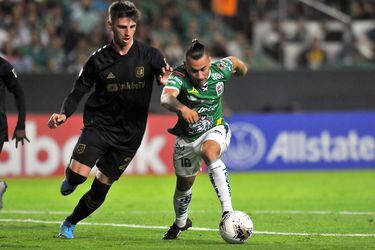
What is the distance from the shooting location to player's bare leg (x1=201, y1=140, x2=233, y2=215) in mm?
10047

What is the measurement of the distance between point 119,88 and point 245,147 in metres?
11.8

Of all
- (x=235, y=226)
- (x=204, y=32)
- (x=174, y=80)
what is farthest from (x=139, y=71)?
(x=204, y=32)

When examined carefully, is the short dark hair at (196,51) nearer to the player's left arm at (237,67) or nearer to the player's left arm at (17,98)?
the player's left arm at (237,67)

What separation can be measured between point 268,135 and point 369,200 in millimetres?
6830

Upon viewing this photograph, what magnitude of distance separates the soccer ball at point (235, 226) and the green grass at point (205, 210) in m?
0.13

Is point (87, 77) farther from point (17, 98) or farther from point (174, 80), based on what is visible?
point (17, 98)

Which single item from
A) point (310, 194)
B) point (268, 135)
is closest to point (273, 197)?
point (310, 194)

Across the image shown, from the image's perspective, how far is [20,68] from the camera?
71.2ft

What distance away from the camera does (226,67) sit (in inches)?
425

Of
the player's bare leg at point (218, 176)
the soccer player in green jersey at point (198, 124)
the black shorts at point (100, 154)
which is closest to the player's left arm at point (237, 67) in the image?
the soccer player in green jersey at point (198, 124)

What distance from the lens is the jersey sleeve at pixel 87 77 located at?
10.7m

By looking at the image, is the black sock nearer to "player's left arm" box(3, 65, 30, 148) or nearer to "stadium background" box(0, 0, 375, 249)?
"player's left arm" box(3, 65, 30, 148)

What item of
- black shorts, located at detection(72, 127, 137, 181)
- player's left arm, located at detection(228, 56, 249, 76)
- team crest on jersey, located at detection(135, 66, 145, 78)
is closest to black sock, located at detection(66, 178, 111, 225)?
black shorts, located at detection(72, 127, 137, 181)

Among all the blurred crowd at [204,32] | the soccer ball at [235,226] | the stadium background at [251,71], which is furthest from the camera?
the blurred crowd at [204,32]
